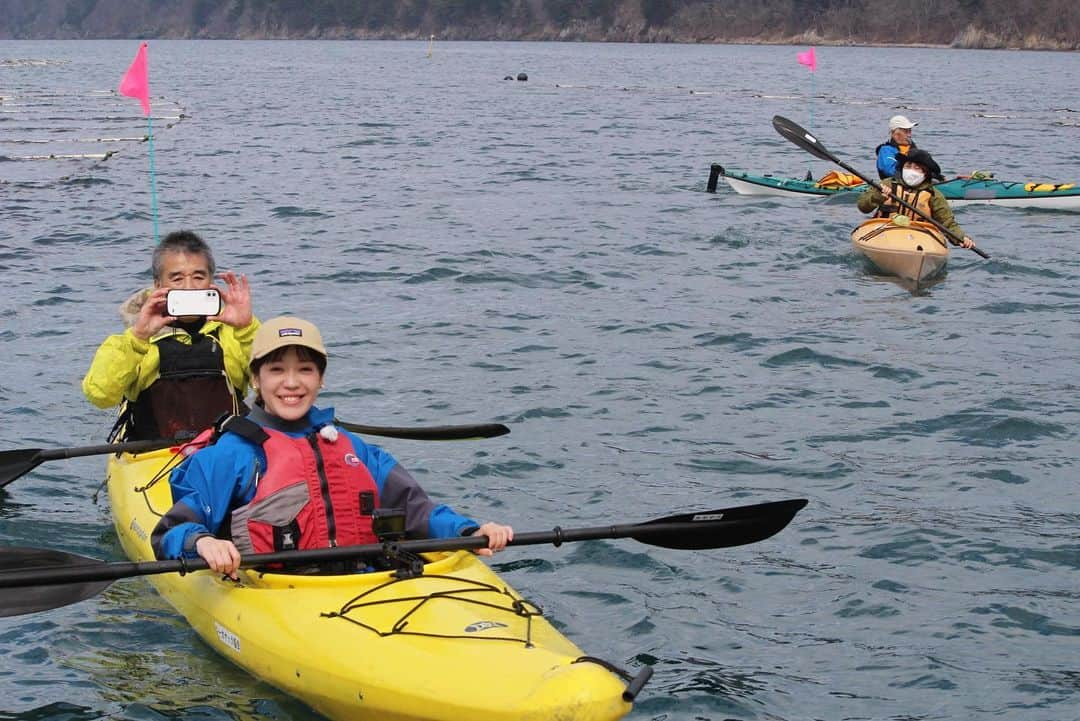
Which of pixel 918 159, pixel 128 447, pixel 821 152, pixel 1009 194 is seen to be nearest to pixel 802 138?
pixel 821 152

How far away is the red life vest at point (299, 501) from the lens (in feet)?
18.1

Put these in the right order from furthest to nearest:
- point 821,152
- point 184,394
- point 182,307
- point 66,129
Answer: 1. point 66,129
2. point 821,152
3. point 184,394
4. point 182,307

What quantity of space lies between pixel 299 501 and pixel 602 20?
355 ft

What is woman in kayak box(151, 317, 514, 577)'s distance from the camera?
18.0 feet

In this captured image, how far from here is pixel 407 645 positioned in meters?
5.05

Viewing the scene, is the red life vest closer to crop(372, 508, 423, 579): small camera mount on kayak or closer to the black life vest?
crop(372, 508, 423, 579): small camera mount on kayak

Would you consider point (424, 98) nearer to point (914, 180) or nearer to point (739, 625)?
point (914, 180)

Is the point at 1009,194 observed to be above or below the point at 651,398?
above

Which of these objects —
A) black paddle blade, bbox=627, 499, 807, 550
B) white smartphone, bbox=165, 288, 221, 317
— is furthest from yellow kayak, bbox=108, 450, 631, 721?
white smartphone, bbox=165, 288, 221, 317

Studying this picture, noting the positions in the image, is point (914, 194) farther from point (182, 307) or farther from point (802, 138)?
point (182, 307)

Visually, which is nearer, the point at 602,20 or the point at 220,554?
the point at 220,554

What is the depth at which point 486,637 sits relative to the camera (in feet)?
16.6

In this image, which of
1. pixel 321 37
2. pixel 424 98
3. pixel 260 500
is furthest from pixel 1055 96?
pixel 321 37

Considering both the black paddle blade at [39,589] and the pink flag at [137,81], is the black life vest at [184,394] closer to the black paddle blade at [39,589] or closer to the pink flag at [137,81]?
the black paddle blade at [39,589]
